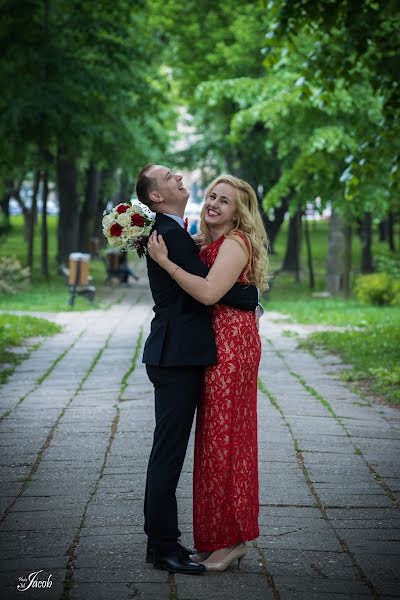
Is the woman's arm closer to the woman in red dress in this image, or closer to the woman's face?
the woman in red dress

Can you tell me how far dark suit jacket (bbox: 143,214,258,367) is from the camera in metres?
4.82

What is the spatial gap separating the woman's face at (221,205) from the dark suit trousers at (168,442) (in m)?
0.70

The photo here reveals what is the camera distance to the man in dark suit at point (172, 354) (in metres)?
4.83

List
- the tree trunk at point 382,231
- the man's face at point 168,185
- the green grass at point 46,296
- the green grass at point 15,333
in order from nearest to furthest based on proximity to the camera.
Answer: the man's face at point 168,185 → the green grass at point 15,333 → the green grass at point 46,296 → the tree trunk at point 382,231

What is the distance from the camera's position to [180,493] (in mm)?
6270

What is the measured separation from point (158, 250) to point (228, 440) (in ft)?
3.05

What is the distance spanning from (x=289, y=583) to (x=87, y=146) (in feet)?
74.9

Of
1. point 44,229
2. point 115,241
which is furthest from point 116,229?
point 44,229

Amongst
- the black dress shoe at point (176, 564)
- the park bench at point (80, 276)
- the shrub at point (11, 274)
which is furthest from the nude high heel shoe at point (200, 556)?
the shrub at point (11, 274)

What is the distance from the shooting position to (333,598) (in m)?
4.40

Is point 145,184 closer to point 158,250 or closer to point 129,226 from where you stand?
point 129,226

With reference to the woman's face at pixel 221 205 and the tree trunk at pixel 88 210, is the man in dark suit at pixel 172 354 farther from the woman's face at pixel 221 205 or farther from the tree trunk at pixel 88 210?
the tree trunk at pixel 88 210

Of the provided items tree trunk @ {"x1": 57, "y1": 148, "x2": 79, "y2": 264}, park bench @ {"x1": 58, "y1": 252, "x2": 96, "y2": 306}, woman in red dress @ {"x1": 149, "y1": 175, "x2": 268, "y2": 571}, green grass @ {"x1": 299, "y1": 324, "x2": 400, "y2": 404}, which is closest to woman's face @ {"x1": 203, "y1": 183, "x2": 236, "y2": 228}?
woman in red dress @ {"x1": 149, "y1": 175, "x2": 268, "y2": 571}

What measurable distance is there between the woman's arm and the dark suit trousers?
37 centimetres
